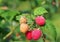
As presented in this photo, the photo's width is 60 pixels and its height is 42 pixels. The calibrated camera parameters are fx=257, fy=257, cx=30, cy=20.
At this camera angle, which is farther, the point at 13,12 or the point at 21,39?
the point at 21,39

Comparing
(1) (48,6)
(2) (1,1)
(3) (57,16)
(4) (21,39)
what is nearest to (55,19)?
(3) (57,16)

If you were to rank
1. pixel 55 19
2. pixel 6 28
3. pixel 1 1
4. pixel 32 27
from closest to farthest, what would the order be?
1. pixel 32 27
2. pixel 6 28
3. pixel 1 1
4. pixel 55 19

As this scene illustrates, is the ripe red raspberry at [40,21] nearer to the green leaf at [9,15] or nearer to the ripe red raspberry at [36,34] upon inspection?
the ripe red raspberry at [36,34]

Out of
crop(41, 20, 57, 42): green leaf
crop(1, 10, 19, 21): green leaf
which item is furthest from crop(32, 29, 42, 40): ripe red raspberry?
crop(1, 10, 19, 21): green leaf

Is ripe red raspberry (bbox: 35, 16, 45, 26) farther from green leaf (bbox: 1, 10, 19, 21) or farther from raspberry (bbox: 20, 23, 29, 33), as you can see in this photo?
green leaf (bbox: 1, 10, 19, 21)

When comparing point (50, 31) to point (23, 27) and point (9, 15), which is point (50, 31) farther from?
point (9, 15)

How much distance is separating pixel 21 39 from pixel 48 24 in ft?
2.37

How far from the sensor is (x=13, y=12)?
6.93 ft

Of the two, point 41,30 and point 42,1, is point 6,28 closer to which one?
point 42,1

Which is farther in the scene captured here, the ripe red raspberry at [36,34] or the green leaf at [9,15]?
the green leaf at [9,15]

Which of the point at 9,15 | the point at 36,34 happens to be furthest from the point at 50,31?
the point at 9,15

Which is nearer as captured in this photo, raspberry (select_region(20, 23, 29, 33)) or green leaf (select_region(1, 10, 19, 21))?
raspberry (select_region(20, 23, 29, 33))

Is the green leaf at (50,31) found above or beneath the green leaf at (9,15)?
beneath

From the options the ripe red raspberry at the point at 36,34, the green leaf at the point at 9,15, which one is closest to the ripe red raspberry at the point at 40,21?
the ripe red raspberry at the point at 36,34
